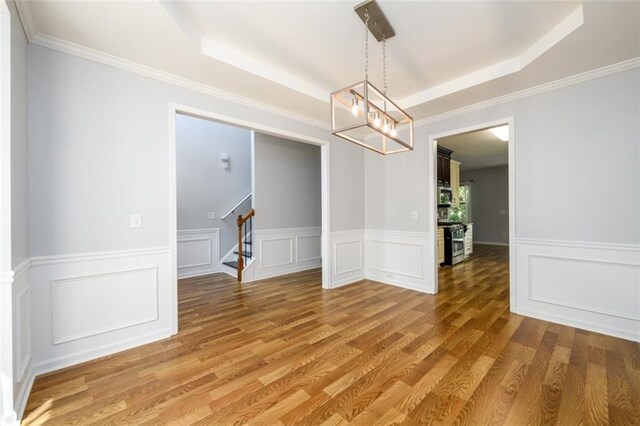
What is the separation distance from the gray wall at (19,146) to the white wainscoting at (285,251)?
304 centimetres

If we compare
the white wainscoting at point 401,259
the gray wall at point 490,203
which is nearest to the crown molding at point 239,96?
the white wainscoting at point 401,259

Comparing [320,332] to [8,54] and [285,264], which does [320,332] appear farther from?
[8,54]

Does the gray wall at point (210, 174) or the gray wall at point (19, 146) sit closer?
the gray wall at point (19, 146)

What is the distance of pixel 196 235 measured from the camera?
17.1 feet

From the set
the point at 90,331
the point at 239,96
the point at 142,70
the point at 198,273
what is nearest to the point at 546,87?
the point at 239,96

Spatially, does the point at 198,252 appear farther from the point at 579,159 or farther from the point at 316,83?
the point at 579,159

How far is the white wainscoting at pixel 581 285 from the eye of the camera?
258 cm

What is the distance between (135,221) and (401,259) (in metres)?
3.60

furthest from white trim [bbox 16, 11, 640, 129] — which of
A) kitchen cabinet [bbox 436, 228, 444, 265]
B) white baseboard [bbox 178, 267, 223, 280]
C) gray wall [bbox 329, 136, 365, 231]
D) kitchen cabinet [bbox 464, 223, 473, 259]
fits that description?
kitchen cabinet [bbox 464, 223, 473, 259]

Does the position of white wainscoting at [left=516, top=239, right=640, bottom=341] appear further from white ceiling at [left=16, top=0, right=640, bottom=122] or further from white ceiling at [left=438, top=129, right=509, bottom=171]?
white ceiling at [left=438, top=129, right=509, bottom=171]

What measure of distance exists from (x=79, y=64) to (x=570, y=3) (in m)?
3.92

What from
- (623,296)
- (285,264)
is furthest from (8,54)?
(623,296)

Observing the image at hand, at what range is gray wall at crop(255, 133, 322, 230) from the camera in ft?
16.1

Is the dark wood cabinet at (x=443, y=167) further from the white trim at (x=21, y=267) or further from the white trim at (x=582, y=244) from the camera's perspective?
the white trim at (x=21, y=267)
